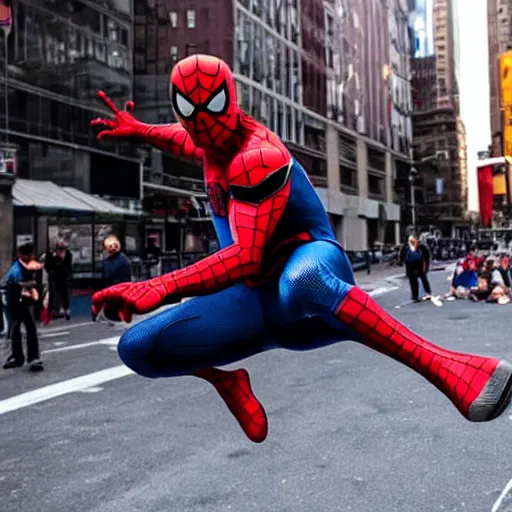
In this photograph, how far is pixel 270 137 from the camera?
2.24 meters

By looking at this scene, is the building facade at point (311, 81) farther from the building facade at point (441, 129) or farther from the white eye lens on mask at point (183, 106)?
the building facade at point (441, 129)

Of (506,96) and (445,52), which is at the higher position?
(445,52)

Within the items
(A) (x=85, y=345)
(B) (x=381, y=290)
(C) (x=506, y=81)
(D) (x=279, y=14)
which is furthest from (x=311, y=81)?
(A) (x=85, y=345)

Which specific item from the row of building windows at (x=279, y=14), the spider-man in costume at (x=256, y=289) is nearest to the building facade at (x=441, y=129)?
the row of building windows at (x=279, y=14)

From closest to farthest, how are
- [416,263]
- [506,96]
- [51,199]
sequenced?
[506,96], [416,263], [51,199]

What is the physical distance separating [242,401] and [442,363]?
2.89ft

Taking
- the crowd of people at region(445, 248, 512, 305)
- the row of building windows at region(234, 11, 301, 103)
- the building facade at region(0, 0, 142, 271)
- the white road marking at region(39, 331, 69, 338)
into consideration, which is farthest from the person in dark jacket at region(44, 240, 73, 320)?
the row of building windows at region(234, 11, 301, 103)

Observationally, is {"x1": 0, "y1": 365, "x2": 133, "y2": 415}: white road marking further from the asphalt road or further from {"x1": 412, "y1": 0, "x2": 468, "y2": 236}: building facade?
{"x1": 412, "y1": 0, "x2": 468, "y2": 236}: building facade

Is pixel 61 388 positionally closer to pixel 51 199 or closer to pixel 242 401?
pixel 242 401

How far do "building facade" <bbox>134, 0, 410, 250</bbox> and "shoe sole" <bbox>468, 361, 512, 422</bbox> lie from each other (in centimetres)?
1358

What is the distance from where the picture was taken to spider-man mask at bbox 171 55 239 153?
7.09 ft

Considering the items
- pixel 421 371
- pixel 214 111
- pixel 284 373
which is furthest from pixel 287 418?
pixel 214 111

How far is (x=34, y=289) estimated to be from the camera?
23.9 feet

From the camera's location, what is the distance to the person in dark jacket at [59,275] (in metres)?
12.3
